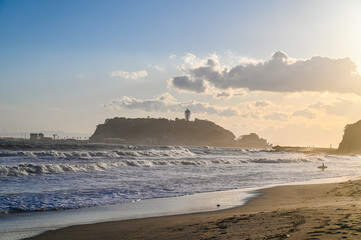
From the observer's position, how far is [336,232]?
6191 mm

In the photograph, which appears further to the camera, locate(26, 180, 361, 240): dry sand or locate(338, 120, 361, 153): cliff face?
locate(338, 120, 361, 153): cliff face

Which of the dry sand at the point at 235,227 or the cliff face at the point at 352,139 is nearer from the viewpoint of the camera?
the dry sand at the point at 235,227

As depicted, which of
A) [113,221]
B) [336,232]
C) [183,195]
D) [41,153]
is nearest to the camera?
[336,232]

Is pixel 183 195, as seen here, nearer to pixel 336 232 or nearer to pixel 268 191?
pixel 268 191

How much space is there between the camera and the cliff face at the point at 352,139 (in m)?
121

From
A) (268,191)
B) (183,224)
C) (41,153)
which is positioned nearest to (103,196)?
(183,224)

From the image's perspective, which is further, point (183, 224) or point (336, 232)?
point (183, 224)

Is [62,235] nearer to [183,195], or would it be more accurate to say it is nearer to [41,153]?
[183,195]

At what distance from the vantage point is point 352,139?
124 metres

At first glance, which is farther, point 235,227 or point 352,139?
point 352,139

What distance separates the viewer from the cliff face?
Result: 121 metres

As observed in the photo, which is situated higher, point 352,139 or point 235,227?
point 352,139

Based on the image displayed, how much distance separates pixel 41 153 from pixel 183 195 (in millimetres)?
27201

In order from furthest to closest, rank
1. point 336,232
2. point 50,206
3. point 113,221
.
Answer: point 50,206
point 113,221
point 336,232
